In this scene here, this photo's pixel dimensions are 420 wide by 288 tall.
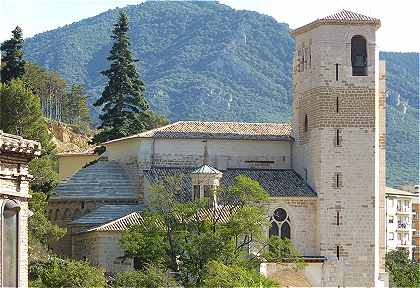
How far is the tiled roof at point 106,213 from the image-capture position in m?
59.8

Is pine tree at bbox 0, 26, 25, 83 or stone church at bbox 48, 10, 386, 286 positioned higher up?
pine tree at bbox 0, 26, 25, 83

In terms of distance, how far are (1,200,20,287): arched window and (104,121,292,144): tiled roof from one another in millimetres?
35618

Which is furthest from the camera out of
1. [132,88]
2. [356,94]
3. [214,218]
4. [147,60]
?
[147,60]

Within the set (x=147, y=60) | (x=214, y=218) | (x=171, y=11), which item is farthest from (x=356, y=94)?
(x=171, y=11)

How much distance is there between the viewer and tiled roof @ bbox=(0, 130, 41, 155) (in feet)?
86.0

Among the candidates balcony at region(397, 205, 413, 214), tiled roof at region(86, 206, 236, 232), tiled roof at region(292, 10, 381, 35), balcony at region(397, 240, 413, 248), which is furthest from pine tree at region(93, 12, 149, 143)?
balcony at region(397, 205, 413, 214)

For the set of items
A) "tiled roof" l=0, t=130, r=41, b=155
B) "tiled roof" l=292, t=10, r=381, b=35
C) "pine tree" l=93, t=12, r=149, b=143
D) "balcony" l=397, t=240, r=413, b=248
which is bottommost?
"balcony" l=397, t=240, r=413, b=248

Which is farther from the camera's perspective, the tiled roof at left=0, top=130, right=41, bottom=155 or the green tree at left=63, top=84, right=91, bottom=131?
the green tree at left=63, top=84, right=91, bottom=131

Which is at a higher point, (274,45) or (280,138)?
(274,45)

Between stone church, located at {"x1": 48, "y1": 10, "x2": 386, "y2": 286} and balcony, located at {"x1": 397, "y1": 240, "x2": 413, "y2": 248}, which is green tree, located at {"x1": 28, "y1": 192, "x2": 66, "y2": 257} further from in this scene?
balcony, located at {"x1": 397, "y1": 240, "x2": 413, "y2": 248}

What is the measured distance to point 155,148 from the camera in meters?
62.6

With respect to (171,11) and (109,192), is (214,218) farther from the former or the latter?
(171,11)

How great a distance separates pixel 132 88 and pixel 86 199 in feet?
45.6

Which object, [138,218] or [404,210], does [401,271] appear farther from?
[404,210]
